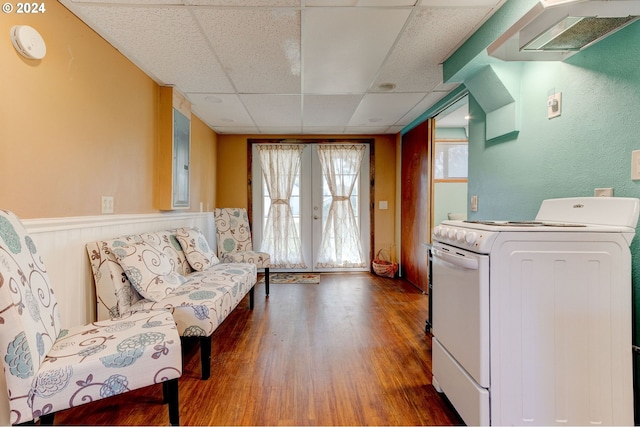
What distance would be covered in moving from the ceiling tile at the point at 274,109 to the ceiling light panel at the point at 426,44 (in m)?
0.97

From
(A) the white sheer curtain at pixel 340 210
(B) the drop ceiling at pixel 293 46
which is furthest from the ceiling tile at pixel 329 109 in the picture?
(A) the white sheer curtain at pixel 340 210

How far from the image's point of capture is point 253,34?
73.0 inches

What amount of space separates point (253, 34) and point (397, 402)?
2.40m

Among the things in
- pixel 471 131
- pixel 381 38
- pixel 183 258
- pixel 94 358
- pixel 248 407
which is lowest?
pixel 248 407

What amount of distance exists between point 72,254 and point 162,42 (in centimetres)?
150

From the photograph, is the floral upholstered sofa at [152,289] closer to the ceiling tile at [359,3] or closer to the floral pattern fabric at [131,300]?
the floral pattern fabric at [131,300]

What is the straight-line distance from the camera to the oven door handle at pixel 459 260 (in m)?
1.18

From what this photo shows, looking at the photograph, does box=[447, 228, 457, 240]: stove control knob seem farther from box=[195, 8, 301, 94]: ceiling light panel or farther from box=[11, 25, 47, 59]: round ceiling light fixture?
box=[11, 25, 47, 59]: round ceiling light fixture

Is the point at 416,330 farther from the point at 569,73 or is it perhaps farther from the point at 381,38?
the point at 381,38

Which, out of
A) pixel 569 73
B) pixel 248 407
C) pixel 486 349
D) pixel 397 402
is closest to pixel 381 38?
pixel 569 73

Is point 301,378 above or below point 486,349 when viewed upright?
below

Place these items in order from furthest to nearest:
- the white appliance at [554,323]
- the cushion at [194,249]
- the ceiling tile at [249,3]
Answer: the cushion at [194,249]
the ceiling tile at [249,3]
the white appliance at [554,323]

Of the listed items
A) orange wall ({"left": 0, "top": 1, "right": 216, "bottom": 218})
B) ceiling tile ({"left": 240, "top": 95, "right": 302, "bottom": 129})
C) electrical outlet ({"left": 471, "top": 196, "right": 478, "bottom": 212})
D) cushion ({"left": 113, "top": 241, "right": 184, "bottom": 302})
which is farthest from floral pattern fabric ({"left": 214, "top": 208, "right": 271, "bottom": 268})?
electrical outlet ({"left": 471, "top": 196, "right": 478, "bottom": 212})

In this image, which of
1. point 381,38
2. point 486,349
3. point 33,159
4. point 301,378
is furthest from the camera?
point 381,38
